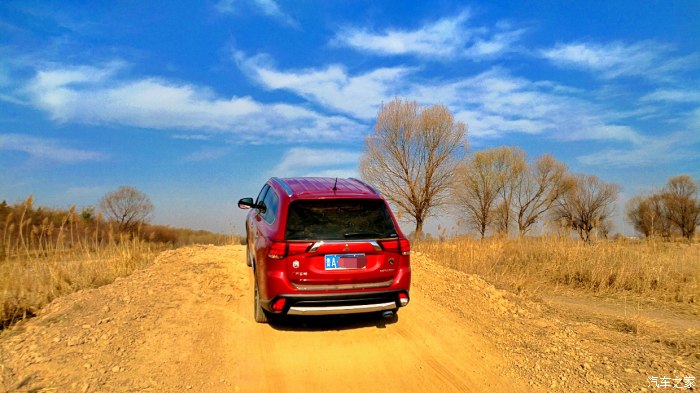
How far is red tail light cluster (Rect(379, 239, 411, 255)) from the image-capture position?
488 centimetres

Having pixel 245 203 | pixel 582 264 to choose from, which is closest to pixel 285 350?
pixel 245 203

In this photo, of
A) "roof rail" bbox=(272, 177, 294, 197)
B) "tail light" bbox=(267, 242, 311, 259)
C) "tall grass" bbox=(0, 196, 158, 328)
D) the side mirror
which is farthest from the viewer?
the side mirror

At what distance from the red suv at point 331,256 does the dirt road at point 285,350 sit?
574mm

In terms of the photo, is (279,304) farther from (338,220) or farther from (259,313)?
(338,220)

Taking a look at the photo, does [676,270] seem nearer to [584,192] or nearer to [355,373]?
[355,373]

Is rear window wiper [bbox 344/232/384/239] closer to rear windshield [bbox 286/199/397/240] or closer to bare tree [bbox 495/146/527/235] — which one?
rear windshield [bbox 286/199/397/240]

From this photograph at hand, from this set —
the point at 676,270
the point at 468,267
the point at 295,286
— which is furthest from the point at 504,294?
the point at 676,270

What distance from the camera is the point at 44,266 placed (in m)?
7.04

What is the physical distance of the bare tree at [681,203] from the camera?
138 feet

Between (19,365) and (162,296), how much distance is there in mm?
2100

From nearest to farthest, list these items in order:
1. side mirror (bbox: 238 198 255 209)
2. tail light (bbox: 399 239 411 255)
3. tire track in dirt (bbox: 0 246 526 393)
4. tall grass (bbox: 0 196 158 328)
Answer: tire track in dirt (bbox: 0 246 526 393) → tail light (bbox: 399 239 411 255) → tall grass (bbox: 0 196 158 328) → side mirror (bbox: 238 198 255 209)

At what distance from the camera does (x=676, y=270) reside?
1085cm

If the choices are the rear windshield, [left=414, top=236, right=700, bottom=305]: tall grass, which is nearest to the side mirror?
the rear windshield

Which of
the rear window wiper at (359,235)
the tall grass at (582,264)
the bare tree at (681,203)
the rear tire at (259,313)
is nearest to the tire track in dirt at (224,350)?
the rear tire at (259,313)
